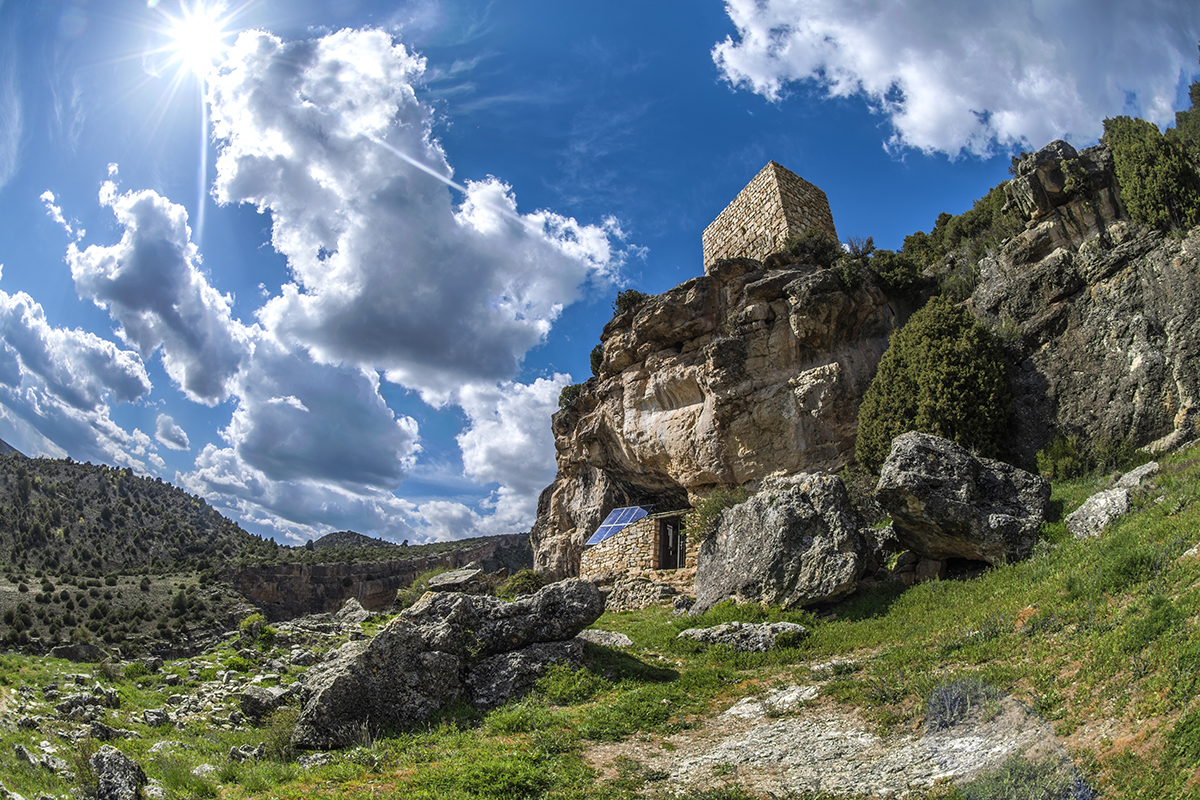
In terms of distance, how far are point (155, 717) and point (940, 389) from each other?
19137 millimetres

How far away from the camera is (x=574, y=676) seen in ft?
31.7

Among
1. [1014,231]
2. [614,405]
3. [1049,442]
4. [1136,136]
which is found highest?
[1136,136]

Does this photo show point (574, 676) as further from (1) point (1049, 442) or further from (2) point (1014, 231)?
(2) point (1014, 231)

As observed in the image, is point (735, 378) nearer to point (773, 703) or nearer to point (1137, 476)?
point (1137, 476)

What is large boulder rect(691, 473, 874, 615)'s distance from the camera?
1204 centimetres

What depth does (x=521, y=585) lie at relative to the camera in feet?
87.4

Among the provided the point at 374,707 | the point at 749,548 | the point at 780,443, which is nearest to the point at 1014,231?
the point at 780,443

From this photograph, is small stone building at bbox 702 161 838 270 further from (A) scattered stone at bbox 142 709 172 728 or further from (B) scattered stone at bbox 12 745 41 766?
(B) scattered stone at bbox 12 745 41 766

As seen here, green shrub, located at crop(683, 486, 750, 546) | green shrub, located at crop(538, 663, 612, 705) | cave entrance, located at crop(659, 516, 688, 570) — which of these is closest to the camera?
green shrub, located at crop(538, 663, 612, 705)

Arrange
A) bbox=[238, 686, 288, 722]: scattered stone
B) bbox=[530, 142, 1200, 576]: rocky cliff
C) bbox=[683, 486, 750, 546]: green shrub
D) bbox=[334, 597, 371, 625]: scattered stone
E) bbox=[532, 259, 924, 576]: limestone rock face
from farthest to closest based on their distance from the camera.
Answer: bbox=[334, 597, 371, 625]: scattered stone, bbox=[532, 259, 924, 576]: limestone rock face, bbox=[683, 486, 750, 546]: green shrub, bbox=[530, 142, 1200, 576]: rocky cliff, bbox=[238, 686, 288, 722]: scattered stone

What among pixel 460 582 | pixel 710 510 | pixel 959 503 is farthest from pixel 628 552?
pixel 959 503

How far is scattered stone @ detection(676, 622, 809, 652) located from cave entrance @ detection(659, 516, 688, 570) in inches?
446

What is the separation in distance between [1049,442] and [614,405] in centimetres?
1526

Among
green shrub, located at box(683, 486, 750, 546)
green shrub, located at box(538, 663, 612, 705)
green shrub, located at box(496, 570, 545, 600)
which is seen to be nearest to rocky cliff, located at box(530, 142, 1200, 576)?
green shrub, located at box(496, 570, 545, 600)
